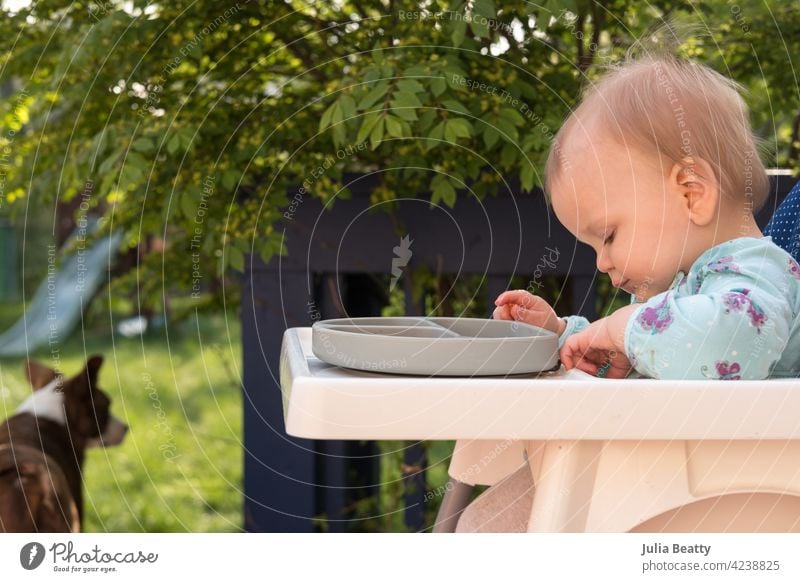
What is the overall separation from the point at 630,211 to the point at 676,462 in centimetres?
→ 31

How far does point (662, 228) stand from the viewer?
100cm

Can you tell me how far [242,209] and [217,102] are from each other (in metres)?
0.21

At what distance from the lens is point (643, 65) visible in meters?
1.12

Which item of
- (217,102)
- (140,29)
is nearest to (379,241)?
(217,102)

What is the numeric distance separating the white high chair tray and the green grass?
1179mm

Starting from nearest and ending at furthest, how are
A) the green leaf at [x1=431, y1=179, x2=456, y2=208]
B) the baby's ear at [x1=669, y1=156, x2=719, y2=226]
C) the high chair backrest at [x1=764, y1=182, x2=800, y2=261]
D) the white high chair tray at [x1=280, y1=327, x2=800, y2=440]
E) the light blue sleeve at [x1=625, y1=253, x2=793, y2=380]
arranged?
the white high chair tray at [x1=280, y1=327, x2=800, y2=440] → the light blue sleeve at [x1=625, y1=253, x2=793, y2=380] → the baby's ear at [x1=669, y1=156, x2=719, y2=226] → the high chair backrest at [x1=764, y1=182, x2=800, y2=261] → the green leaf at [x1=431, y1=179, x2=456, y2=208]

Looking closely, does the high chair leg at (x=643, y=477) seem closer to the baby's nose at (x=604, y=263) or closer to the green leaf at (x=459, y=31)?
the baby's nose at (x=604, y=263)

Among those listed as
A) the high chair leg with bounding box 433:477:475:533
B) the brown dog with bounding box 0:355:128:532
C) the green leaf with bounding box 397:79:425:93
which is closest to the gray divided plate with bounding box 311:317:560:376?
the high chair leg with bounding box 433:477:475:533

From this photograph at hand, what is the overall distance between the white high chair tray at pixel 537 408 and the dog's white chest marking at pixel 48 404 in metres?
1.43

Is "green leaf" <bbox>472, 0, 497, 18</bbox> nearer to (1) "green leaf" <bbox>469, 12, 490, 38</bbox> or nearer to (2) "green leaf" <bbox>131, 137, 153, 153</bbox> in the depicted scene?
(1) "green leaf" <bbox>469, 12, 490, 38</bbox>

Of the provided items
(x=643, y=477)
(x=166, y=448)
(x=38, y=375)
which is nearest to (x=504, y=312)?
(x=643, y=477)

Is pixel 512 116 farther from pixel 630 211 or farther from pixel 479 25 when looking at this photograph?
pixel 630 211

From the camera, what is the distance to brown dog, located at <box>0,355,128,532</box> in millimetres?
1660
